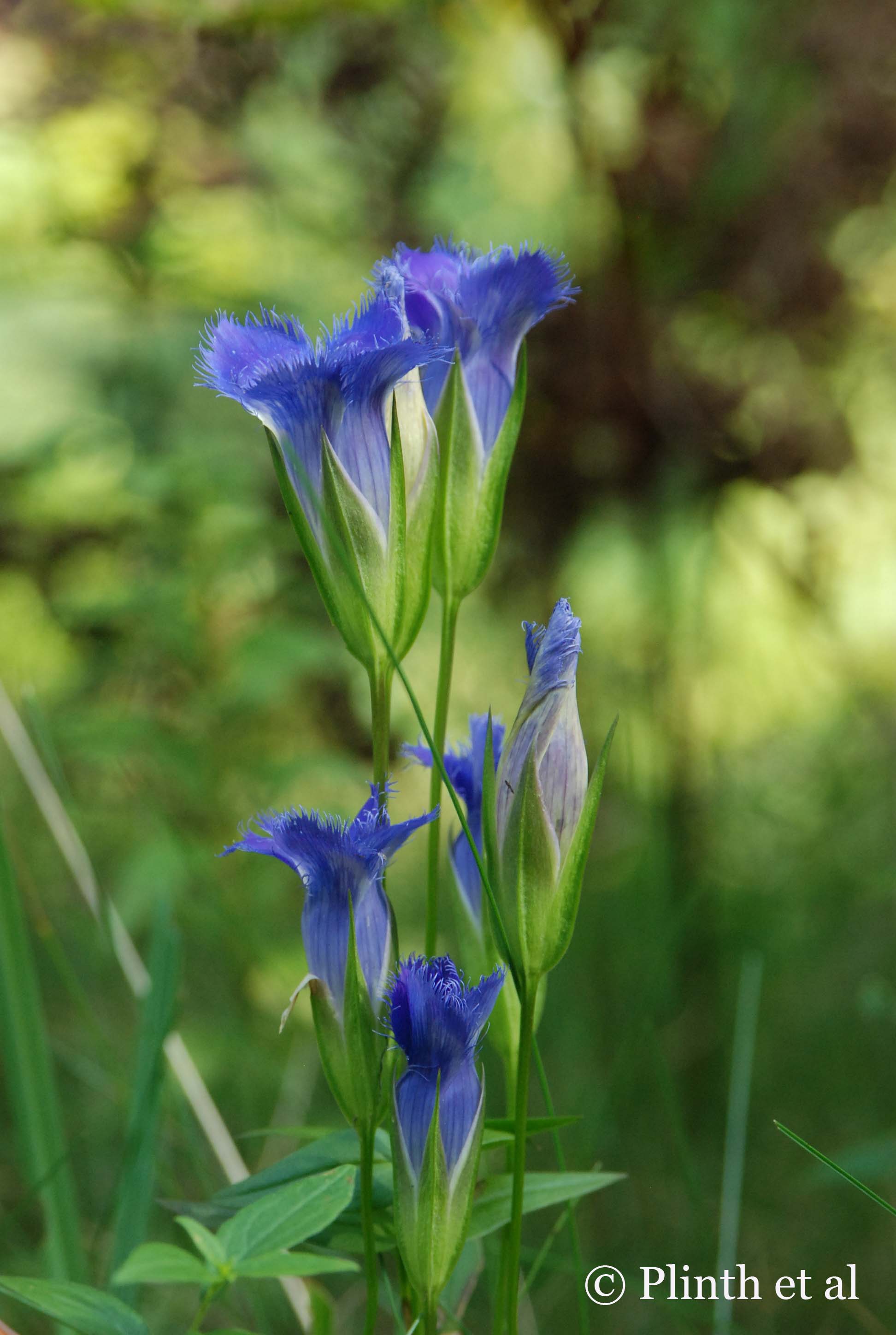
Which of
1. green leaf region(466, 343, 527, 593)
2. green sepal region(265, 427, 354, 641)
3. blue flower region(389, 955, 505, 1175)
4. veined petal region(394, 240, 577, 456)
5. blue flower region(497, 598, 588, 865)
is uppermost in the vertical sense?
veined petal region(394, 240, 577, 456)

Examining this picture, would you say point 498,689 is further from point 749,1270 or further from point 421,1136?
point 421,1136

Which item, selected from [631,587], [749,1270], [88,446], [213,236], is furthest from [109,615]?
[749,1270]

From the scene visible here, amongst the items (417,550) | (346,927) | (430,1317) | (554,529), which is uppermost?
(554,529)

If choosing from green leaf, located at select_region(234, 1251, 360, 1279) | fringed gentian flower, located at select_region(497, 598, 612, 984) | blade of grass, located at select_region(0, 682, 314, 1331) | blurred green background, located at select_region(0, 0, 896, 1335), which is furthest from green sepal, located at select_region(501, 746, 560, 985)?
blurred green background, located at select_region(0, 0, 896, 1335)

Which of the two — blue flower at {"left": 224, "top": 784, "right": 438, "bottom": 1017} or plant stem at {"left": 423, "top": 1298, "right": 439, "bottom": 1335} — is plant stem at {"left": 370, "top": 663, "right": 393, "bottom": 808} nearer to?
blue flower at {"left": 224, "top": 784, "right": 438, "bottom": 1017}

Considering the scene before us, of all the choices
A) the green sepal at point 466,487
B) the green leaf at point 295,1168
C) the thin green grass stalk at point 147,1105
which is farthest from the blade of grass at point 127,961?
the green sepal at point 466,487

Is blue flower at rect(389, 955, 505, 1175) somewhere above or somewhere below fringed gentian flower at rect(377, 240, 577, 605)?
below

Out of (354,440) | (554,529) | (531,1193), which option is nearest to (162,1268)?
(531,1193)

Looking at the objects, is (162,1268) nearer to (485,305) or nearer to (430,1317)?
(430,1317)
